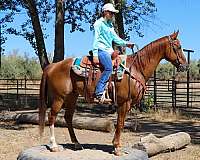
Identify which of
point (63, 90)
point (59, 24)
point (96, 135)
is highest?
point (59, 24)

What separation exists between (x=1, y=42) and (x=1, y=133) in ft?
36.9

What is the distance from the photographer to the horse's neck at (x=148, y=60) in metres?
6.23

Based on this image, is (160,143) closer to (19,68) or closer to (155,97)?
(155,97)

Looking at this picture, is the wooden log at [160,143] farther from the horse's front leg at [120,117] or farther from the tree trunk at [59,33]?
the tree trunk at [59,33]

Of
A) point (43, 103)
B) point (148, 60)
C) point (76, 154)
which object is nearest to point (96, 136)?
point (43, 103)

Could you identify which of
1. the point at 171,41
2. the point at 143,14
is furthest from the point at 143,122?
the point at 171,41

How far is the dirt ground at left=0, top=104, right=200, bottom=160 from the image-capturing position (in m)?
8.52

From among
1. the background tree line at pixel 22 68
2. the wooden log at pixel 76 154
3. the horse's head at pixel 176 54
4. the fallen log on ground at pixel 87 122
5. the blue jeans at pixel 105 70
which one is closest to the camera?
the wooden log at pixel 76 154

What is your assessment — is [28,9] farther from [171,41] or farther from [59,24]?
[171,41]

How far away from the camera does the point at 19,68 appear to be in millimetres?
50500

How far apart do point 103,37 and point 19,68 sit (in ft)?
150

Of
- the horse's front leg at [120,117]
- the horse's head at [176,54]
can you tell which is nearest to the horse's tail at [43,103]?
the horse's front leg at [120,117]

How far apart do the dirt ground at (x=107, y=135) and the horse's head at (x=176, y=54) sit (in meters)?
2.54

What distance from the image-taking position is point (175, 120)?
1441 centimetres
